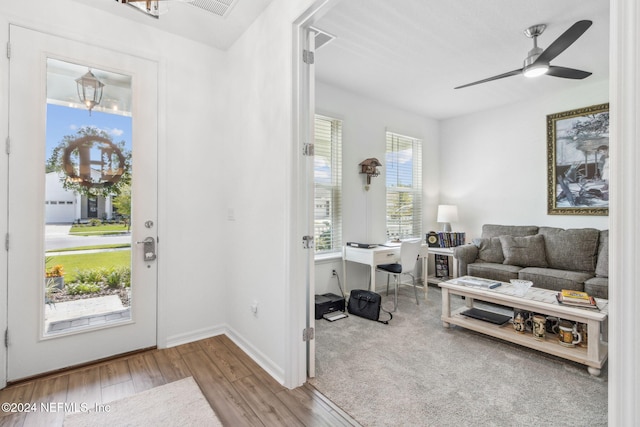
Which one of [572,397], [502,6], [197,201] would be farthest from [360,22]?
[572,397]

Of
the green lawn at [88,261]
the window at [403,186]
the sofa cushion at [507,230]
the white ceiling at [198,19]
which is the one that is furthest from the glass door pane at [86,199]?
the sofa cushion at [507,230]

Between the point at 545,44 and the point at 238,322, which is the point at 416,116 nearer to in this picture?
the point at 545,44

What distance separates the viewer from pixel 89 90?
2.31 m

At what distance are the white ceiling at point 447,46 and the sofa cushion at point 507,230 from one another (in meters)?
1.81

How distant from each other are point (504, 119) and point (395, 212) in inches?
83.7

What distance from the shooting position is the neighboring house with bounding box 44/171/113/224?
7.13 ft

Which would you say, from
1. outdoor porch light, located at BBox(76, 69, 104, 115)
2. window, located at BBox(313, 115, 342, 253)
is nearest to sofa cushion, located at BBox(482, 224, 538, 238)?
window, located at BBox(313, 115, 342, 253)

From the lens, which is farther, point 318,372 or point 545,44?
point 545,44

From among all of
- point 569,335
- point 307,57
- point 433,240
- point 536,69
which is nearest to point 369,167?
point 433,240

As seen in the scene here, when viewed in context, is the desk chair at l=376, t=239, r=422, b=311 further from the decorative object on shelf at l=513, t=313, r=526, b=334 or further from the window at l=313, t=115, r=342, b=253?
the decorative object on shelf at l=513, t=313, r=526, b=334

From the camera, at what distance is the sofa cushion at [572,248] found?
3494mm

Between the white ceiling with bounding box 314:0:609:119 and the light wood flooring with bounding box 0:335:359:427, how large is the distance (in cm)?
283

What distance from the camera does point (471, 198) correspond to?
16.4 ft

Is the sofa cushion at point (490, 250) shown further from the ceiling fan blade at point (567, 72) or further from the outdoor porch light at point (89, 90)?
the outdoor porch light at point (89, 90)
